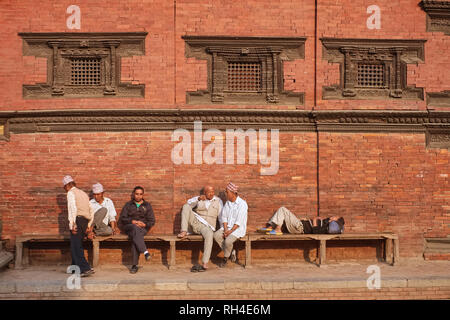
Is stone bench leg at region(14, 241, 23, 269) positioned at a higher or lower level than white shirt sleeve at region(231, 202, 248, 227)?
lower

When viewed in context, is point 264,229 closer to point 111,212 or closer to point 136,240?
point 136,240

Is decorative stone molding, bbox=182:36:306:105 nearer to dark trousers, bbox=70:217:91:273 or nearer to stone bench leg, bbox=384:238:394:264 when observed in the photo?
dark trousers, bbox=70:217:91:273

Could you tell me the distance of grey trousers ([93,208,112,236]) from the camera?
984cm

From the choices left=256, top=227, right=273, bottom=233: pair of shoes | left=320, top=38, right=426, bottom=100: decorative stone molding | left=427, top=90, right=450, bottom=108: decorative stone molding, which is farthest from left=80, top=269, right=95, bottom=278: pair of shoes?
left=427, top=90, right=450, bottom=108: decorative stone molding

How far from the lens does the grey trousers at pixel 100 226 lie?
9844 mm

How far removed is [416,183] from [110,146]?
23.5 ft

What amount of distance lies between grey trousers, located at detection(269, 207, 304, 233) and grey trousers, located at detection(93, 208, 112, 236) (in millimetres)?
3609

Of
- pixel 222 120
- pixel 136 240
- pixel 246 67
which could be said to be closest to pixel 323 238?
pixel 222 120

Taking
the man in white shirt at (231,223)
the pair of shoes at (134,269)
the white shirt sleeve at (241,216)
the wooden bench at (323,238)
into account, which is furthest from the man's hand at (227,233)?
the pair of shoes at (134,269)

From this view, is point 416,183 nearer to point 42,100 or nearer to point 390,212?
point 390,212

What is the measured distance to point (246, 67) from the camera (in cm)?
1093

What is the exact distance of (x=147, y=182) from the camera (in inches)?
413

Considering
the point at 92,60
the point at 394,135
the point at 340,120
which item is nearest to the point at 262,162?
the point at 340,120

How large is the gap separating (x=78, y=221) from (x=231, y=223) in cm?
321
